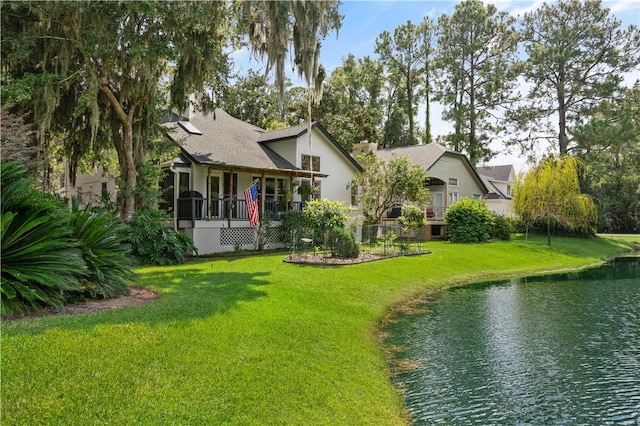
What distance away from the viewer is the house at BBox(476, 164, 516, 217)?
43188mm

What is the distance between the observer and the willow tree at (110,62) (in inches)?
558

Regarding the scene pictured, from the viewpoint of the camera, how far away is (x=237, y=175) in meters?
22.9

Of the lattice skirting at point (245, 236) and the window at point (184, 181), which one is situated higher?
the window at point (184, 181)

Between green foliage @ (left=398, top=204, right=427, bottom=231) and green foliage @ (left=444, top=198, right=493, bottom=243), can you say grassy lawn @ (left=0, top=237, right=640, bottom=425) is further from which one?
green foliage @ (left=444, top=198, right=493, bottom=243)

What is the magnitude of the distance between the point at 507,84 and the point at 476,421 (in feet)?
137

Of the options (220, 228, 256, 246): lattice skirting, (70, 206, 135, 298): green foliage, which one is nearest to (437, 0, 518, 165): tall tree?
(220, 228, 256, 246): lattice skirting

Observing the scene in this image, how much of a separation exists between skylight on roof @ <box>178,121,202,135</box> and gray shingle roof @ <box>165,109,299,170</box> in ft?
0.54

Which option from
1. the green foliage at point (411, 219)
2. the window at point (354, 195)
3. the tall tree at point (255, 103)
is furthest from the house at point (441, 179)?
the tall tree at point (255, 103)

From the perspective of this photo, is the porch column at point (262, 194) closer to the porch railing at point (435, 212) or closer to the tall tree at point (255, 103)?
the porch railing at point (435, 212)

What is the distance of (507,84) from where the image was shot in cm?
4172

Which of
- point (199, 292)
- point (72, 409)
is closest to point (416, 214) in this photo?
point (199, 292)

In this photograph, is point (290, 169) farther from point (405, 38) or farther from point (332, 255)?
point (405, 38)

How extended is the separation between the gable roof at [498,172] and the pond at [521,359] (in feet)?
121

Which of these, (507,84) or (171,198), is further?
(507,84)
